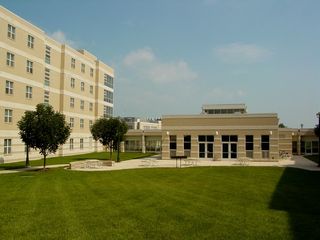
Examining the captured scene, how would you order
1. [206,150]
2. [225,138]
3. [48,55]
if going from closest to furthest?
[225,138]
[206,150]
[48,55]

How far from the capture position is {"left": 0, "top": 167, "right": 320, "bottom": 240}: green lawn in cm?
959

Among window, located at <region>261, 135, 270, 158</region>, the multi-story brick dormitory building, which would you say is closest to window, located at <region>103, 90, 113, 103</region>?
the multi-story brick dormitory building

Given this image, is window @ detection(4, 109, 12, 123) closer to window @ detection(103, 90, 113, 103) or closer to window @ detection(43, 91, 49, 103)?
window @ detection(43, 91, 49, 103)

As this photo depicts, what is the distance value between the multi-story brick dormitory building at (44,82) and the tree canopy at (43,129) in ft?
28.1

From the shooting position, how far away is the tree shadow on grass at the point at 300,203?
9.82 m

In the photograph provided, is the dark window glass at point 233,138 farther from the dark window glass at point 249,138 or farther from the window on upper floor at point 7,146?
the window on upper floor at point 7,146

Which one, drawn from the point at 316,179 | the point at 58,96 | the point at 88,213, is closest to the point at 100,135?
the point at 58,96

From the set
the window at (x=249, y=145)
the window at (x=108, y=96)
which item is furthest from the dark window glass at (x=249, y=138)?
the window at (x=108, y=96)

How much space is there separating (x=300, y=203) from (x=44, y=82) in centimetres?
3474

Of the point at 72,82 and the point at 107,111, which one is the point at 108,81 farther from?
the point at 72,82

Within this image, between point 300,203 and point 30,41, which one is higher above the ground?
point 30,41

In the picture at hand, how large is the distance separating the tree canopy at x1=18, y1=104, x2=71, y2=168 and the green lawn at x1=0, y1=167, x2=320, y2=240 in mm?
5857

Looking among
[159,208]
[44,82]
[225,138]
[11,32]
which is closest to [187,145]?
[225,138]

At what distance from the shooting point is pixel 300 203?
13516mm
